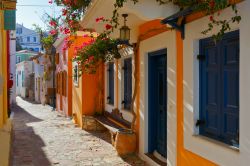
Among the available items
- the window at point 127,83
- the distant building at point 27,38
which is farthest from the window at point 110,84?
the distant building at point 27,38

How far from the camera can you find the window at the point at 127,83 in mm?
9539

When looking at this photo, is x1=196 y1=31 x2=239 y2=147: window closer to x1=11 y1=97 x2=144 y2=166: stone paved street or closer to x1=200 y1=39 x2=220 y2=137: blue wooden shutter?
x1=200 y1=39 x2=220 y2=137: blue wooden shutter

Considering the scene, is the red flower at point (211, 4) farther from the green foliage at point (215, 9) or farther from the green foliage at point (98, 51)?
the green foliage at point (98, 51)

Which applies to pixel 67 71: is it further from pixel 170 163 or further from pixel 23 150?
pixel 170 163

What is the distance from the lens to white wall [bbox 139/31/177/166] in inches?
243

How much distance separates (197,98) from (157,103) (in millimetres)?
2367

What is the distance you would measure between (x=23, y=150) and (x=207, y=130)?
6.10m

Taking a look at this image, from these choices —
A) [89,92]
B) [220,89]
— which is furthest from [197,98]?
[89,92]

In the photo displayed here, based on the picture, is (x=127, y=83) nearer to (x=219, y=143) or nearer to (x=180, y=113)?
(x=180, y=113)

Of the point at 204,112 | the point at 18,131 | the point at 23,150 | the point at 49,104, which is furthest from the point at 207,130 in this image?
the point at 49,104

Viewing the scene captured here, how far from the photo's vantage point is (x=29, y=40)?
7331cm

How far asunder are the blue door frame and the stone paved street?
64 centimetres

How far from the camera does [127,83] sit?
9805 millimetres

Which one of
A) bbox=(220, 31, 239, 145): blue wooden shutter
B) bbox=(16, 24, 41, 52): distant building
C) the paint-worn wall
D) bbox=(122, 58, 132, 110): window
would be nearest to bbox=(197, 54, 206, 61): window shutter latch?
bbox=(220, 31, 239, 145): blue wooden shutter
